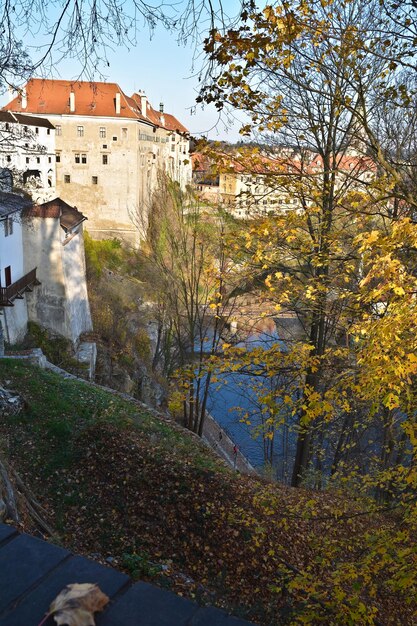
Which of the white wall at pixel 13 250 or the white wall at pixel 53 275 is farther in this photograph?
the white wall at pixel 53 275

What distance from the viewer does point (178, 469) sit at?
925 centimetres

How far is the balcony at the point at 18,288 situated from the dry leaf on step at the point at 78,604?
19.5 metres

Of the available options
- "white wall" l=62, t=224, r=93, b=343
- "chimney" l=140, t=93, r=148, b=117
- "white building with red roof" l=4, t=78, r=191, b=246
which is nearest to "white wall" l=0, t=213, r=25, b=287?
"white wall" l=62, t=224, r=93, b=343

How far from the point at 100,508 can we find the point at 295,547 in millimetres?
3496

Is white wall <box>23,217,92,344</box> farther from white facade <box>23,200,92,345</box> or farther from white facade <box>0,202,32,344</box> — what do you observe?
white facade <box>0,202,32,344</box>

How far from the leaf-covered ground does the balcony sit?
29.3 feet

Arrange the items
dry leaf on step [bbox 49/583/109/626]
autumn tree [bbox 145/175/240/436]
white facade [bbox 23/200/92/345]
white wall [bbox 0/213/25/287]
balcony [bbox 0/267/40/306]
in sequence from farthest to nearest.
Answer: white facade [bbox 23/200/92/345]
white wall [bbox 0/213/25/287]
balcony [bbox 0/267/40/306]
autumn tree [bbox 145/175/240/436]
dry leaf on step [bbox 49/583/109/626]

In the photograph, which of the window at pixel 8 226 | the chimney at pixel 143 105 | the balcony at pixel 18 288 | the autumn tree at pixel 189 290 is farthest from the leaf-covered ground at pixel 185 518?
the chimney at pixel 143 105

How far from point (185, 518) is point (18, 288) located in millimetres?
15523

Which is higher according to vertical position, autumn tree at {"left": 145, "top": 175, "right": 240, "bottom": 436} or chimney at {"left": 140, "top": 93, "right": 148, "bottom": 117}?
chimney at {"left": 140, "top": 93, "right": 148, "bottom": 117}

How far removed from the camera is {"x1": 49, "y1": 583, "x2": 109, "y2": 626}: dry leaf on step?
3.95 feet

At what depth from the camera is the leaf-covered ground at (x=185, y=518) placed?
6320 mm

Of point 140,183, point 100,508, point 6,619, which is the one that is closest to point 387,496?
point 100,508

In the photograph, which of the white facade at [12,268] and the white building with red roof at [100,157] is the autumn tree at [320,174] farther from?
the white building with red roof at [100,157]
